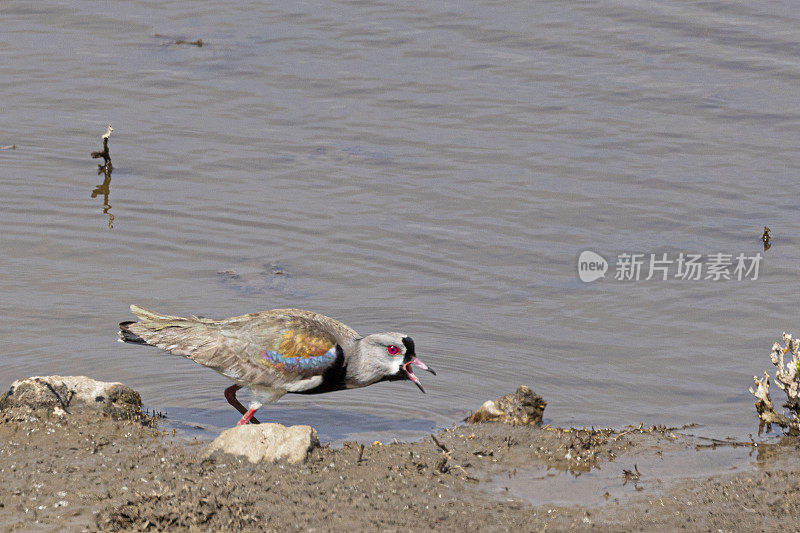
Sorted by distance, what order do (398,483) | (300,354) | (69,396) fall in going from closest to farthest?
(398,483) < (69,396) < (300,354)

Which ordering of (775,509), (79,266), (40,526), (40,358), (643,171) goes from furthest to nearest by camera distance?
(643,171) → (79,266) → (40,358) → (775,509) → (40,526)

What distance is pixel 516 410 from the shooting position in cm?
830

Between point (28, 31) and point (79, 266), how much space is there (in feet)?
28.9

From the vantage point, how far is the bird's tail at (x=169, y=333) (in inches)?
337

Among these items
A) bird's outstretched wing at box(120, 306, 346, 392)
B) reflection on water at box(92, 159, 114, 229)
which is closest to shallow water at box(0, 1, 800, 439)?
reflection on water at box(92, 159, 114, 229)

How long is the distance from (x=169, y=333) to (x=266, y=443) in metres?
1.89

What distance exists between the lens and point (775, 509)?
22.0ft

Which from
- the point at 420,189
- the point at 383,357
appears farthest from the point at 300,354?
the point at 420,189

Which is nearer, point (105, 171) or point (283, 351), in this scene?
point (283, 351)

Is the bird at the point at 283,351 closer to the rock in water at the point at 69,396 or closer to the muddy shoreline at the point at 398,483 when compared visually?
the rock in water at the point at 69,396

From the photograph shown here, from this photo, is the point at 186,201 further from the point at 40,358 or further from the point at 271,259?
the point at 40,358

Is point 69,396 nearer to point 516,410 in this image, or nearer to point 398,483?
point 398,483

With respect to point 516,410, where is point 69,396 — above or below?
below

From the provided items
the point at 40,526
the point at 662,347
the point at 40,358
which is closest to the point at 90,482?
the point at 40,526
